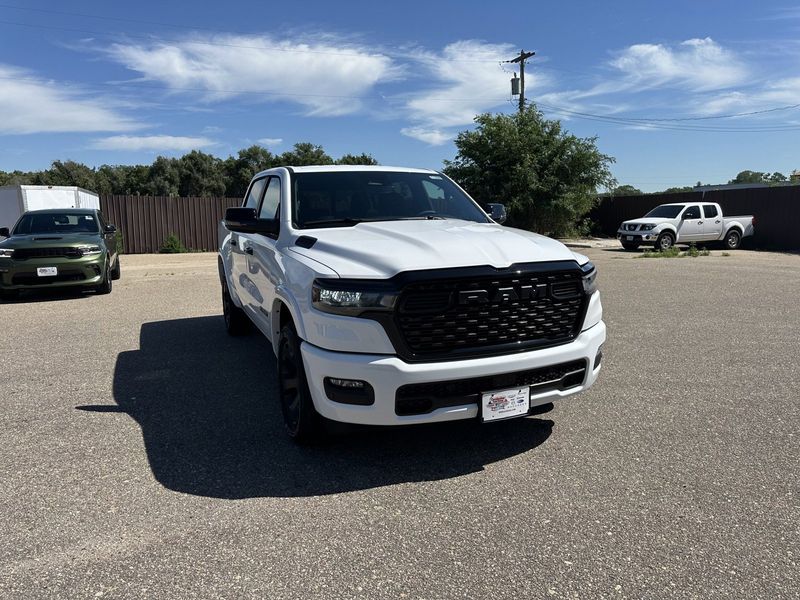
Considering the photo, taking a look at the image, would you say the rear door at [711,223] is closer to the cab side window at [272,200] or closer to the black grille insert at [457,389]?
the cab side window at [272,200]

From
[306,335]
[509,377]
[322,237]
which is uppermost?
[322,237]

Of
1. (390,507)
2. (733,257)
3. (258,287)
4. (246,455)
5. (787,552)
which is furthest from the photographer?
(733,257)

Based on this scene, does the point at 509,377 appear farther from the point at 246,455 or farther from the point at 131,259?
the point at 131,259

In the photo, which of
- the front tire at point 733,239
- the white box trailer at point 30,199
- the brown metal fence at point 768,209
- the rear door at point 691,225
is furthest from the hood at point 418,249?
the brown metal fence at point 768,209

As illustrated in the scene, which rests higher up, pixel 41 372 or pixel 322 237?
pixel 322 237

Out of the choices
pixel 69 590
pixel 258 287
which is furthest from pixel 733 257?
pixel 69 590

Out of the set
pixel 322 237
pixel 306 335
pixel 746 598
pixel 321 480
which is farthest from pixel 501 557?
pixel 322 237

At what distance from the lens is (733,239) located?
2336 cm

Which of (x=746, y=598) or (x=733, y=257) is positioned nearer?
(x=746, y=598)

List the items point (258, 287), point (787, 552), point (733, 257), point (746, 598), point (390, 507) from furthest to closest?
point (733, 257)
point (258, 287)
point (390, 507)
point (787, 552)
point (746, 598)

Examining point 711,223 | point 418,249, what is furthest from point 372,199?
point 711,223

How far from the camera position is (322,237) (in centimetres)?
427

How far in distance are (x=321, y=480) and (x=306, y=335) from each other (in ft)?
2.83

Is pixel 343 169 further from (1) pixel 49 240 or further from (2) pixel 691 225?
(2) pixel 691 225
